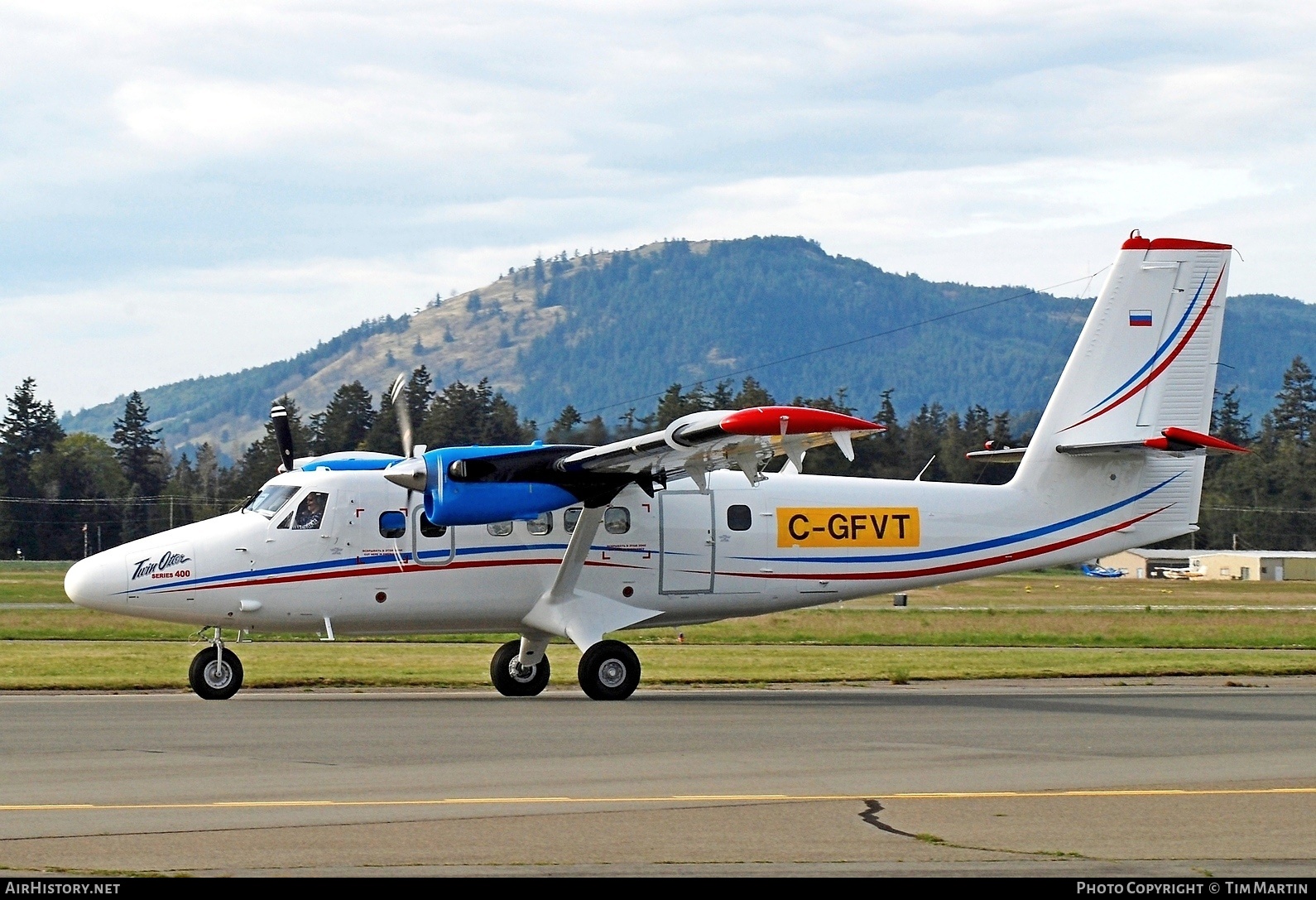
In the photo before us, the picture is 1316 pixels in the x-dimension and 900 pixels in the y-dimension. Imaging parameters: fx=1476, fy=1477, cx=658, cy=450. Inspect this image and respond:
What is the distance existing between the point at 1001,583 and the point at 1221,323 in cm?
5700

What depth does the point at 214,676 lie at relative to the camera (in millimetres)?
18547

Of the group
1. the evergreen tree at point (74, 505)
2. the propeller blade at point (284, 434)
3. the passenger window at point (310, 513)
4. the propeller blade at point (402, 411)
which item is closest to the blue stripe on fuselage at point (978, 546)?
the propeller blade at point (402, 411)

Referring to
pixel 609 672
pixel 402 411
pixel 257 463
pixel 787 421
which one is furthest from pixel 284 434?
pixel 257 463

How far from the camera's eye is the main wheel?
20.1 m

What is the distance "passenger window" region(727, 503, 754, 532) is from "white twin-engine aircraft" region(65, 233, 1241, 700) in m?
0.03

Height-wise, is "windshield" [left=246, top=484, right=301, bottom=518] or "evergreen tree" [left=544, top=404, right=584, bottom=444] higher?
"evergreen tree" [left=544, top=404, right=584, bottom=444]

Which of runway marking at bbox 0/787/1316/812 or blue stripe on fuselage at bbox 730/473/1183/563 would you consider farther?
blue stripe on fuselage at bbox 730/473/1183/563

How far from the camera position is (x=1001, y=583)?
253 ft

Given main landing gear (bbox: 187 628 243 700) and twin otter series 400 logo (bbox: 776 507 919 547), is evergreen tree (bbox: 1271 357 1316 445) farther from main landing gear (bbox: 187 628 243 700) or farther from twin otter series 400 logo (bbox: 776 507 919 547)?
main landing gear (bbox: 187 628 243 700)


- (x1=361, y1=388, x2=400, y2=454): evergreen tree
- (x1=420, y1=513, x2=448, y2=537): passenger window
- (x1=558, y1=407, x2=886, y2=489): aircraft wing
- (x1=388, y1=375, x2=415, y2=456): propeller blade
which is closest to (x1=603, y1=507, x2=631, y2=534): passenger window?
(x1=558, y1=407, x2=886, y2=489): aircraft wing

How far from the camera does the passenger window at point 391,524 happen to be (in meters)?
19.2

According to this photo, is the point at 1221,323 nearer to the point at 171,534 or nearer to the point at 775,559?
the point at 775,559

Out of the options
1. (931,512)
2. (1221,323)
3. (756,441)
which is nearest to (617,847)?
(756,441)

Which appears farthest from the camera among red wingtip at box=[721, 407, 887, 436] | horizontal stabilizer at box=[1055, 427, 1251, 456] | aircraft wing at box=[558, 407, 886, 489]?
horizontal stabilizer at box=[1055, 427, 1251, 456]
